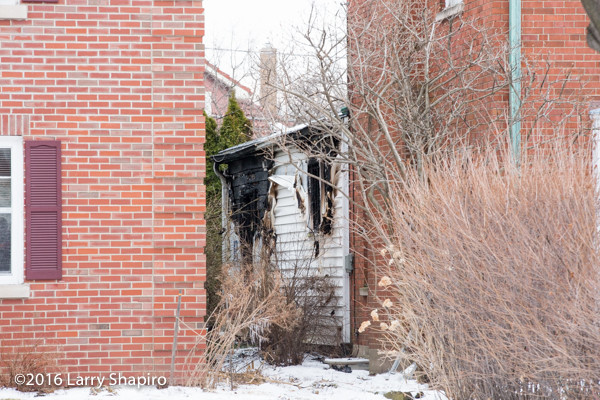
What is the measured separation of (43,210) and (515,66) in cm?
515

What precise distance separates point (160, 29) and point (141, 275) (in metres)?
2.49

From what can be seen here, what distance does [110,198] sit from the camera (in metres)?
9.02

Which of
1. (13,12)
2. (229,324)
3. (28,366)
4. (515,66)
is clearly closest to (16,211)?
(28,366)

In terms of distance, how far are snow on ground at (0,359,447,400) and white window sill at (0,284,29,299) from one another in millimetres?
922

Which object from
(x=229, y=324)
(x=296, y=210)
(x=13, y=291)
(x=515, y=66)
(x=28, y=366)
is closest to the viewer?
(x=28, y=366)

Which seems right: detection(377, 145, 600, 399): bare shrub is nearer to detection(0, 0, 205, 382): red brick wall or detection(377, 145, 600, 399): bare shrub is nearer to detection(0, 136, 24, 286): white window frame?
detection(0, 0, 205, 382): red brick wall

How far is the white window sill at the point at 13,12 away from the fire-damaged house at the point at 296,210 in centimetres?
338

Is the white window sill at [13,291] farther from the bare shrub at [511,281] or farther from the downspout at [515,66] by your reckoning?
the downspout at [515,66]

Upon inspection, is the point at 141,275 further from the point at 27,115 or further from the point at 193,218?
the point at 27,115

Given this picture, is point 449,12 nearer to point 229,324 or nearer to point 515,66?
point 515,66

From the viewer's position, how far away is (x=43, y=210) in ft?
29.1

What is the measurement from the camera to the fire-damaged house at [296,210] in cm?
1286

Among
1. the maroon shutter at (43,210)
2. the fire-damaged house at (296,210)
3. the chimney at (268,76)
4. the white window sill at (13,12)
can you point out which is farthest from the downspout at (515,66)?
the white window sill at (13,12)

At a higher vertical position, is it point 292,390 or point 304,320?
point 304,320
